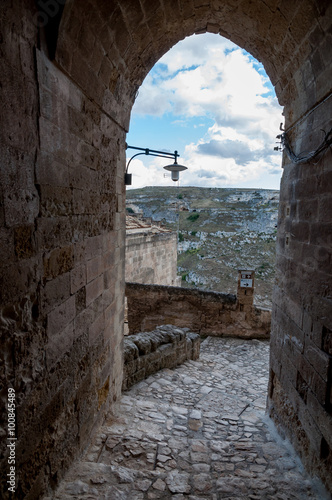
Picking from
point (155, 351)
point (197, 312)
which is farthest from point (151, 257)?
point (155, 351)

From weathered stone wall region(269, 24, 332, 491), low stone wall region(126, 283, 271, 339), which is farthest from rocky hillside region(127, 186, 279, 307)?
weathered stone wall region(269, 24, 332, 491)

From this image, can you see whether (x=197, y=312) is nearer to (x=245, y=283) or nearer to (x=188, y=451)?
(x=245, y=283)

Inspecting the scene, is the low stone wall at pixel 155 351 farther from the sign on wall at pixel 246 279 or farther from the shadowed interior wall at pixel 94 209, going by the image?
the sign on wall at pixel 246 279

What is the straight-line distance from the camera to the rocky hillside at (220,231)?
98.7 ft

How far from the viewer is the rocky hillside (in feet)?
98.7

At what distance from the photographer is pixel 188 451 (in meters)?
3.12

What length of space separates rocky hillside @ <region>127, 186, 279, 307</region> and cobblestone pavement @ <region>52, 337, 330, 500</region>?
1616 centimetres

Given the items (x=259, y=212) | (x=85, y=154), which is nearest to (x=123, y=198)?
(x=85, y=154)

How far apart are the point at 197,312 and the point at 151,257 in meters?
5.53

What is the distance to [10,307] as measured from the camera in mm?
1500

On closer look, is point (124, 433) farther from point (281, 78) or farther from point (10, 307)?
point (281, 78)

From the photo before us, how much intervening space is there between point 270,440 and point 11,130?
13.4 ft

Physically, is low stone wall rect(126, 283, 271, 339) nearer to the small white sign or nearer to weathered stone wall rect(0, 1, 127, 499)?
the small white sign

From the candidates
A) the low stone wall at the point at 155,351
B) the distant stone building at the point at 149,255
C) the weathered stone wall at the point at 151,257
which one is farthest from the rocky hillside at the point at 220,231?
the low stone wall at the point at 155,351
